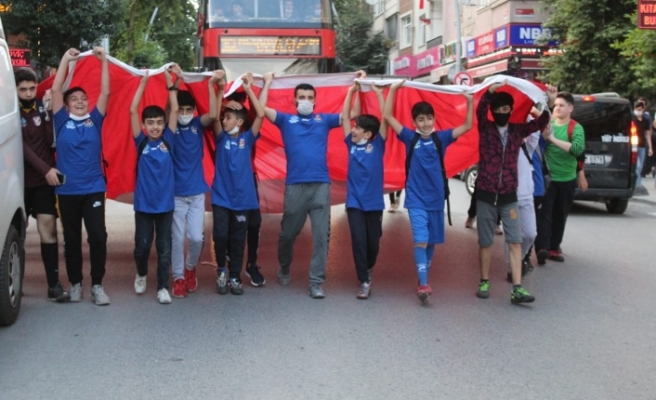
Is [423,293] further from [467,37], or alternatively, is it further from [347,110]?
[467,37]

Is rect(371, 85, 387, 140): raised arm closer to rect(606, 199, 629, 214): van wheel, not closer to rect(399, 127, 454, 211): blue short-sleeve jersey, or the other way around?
rect(399, 127, 454, 211): blue short-sleeve jersey

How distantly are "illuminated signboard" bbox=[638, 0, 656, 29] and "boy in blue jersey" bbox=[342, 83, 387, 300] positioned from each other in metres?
9.34

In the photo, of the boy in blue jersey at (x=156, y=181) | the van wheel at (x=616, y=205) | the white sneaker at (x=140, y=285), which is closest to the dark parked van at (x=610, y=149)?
the van wheel at (x=616, y=205)

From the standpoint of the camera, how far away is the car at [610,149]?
14.1 metres

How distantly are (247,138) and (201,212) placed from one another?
77cm

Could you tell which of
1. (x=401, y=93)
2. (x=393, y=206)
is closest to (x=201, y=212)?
(x=401, y=93)

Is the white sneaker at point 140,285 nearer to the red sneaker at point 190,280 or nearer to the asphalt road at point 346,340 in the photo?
the asphalt road at point 346,340

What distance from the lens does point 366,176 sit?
775 centimetres

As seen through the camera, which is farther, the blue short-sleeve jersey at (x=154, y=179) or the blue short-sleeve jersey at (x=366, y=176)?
the blue short-sleeve jersey at (x=366, y=176)

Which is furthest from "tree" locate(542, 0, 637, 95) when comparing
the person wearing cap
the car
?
the person wearing cap

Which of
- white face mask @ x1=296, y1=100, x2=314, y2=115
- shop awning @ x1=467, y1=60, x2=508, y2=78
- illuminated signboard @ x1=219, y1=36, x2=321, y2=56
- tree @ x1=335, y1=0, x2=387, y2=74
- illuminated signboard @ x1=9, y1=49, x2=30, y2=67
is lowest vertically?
white face mask @ x1=296, y1=100, x2=314, y2=115

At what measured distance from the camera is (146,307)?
7.33m

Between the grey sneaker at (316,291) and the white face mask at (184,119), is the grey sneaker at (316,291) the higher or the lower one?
the lower one

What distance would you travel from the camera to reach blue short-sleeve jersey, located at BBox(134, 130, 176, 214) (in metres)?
7.39
